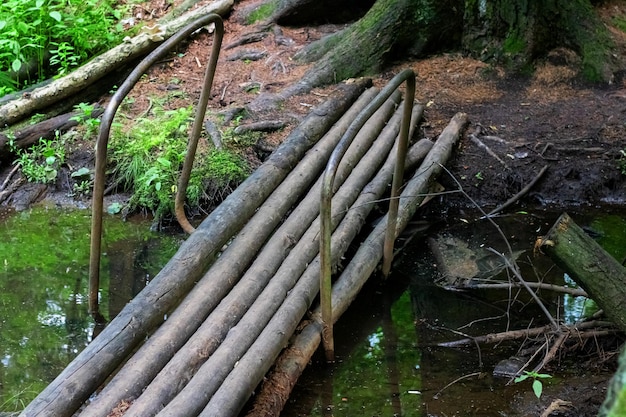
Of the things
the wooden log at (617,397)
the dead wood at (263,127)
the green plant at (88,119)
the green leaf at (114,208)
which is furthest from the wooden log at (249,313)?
the green plant at (88,119)

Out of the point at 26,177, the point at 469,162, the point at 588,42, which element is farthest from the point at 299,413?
the point at 588,42

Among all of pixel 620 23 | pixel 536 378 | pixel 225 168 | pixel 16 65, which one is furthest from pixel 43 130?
pixel 620 23

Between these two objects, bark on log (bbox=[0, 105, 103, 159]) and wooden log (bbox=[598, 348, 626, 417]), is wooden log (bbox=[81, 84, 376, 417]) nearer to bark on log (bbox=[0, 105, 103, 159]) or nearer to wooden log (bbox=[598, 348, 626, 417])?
wooden log (bbox=[598, 348, 626, 417])

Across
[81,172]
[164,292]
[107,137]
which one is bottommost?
[81,172]

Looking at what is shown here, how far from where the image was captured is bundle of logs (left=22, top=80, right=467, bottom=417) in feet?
11.2

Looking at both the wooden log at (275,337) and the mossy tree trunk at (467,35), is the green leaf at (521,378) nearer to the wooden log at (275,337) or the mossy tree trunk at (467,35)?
the wooden log at (275,337)

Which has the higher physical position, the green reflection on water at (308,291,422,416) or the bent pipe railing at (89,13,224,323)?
the bent pipe railing at (89,13,224,323)

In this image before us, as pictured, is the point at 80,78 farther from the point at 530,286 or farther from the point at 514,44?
the point at 530,286

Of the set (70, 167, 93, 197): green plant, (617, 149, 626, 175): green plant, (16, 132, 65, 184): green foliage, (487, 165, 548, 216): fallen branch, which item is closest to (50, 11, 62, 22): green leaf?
(16, 132, 65, 184): green foliage

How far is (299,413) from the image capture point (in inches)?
153

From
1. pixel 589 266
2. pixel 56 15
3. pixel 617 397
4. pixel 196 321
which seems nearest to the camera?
pixel 617 397

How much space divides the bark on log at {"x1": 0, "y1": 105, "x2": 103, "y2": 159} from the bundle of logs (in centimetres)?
261

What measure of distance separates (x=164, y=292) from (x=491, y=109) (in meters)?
4.46

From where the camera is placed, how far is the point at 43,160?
6938 mm
